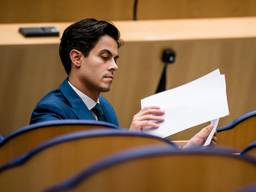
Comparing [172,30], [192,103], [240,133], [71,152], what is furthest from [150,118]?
[172,30]

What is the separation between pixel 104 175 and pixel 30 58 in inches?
60.1

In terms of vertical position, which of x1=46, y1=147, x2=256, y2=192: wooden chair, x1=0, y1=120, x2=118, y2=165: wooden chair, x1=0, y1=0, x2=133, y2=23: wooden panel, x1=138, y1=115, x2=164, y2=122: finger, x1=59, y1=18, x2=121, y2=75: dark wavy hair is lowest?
x1=46, y1=147, x2=256, y2=192: wooden chair

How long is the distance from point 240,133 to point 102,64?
349mm

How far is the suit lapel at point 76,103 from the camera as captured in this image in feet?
5.01

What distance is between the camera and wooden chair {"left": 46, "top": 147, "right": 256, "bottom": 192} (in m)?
0.73

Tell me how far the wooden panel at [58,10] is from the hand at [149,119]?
1.40m

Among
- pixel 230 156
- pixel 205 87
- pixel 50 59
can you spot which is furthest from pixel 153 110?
pixel 50 59

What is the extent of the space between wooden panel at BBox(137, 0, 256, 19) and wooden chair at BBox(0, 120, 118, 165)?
1727 mm

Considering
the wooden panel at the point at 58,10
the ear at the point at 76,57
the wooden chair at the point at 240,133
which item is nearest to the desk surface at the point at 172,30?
the wooden panel at the point at 58,10

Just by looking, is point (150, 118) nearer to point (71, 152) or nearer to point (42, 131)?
point (42, 131)

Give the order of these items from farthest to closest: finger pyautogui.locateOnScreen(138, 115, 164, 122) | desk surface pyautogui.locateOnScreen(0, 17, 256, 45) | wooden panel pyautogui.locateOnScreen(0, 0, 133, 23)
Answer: wooden panel pyautogui.locateOnScreen(0, 0, 133, 23) → desk surface pyautogui.locateOnScreen(0, 17, 256, 45) → finger pyautogui.locateOnScreen(138, 115, 164, 122)

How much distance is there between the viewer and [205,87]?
1443 millimetres

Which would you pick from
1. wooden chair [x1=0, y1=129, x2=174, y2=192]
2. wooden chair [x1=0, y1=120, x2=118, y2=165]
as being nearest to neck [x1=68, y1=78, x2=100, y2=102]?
wooden chair [x1=0, y1=120, x2=118, y2=165]

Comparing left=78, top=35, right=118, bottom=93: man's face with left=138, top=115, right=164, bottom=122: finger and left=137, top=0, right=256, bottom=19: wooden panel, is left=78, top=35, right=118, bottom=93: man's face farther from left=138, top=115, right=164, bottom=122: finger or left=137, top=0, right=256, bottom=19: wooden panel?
left=137, top=0, right=256, bottom=19: wooden panel
